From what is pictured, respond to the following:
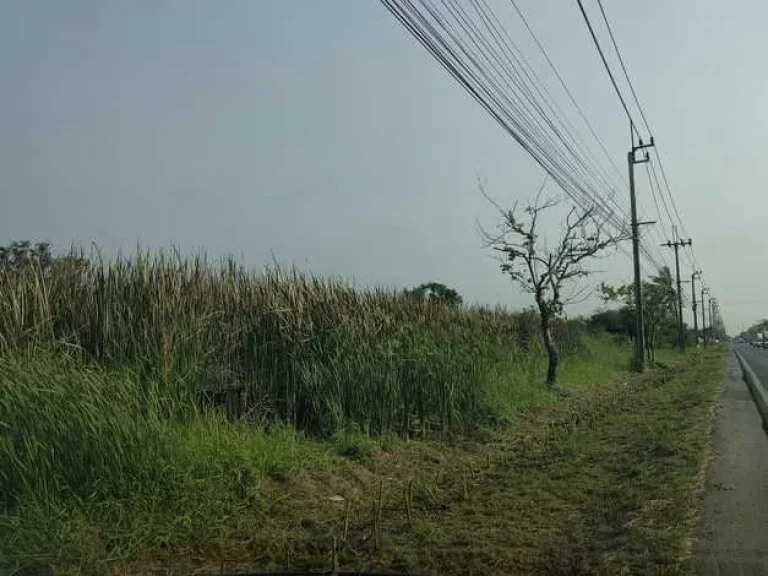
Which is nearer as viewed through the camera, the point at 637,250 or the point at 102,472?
the point at 102,472

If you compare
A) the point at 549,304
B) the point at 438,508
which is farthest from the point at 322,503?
the point at 549,304

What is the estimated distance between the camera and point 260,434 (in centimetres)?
999

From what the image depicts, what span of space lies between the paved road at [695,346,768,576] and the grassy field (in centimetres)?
47

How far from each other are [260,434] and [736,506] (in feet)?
17.4

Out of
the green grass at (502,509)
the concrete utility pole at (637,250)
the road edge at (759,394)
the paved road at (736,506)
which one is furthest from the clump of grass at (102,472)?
the concrete utility pole at (637,250)

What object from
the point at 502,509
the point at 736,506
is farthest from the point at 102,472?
the point at 736,506

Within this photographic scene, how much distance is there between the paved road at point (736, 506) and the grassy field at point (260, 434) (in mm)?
469

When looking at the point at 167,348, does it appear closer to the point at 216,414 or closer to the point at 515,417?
the point at 216,414

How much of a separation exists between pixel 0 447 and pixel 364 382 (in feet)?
18.6

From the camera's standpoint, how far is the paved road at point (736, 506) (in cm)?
646

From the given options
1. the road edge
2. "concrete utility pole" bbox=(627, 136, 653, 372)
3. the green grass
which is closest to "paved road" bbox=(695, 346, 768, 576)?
the green grass

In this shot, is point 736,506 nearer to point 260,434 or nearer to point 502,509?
point 502,509

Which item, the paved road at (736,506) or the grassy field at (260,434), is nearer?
the paved road at (736,506)

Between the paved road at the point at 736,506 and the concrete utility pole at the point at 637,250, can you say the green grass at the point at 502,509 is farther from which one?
the concrete utility pole at the point at 637,250
